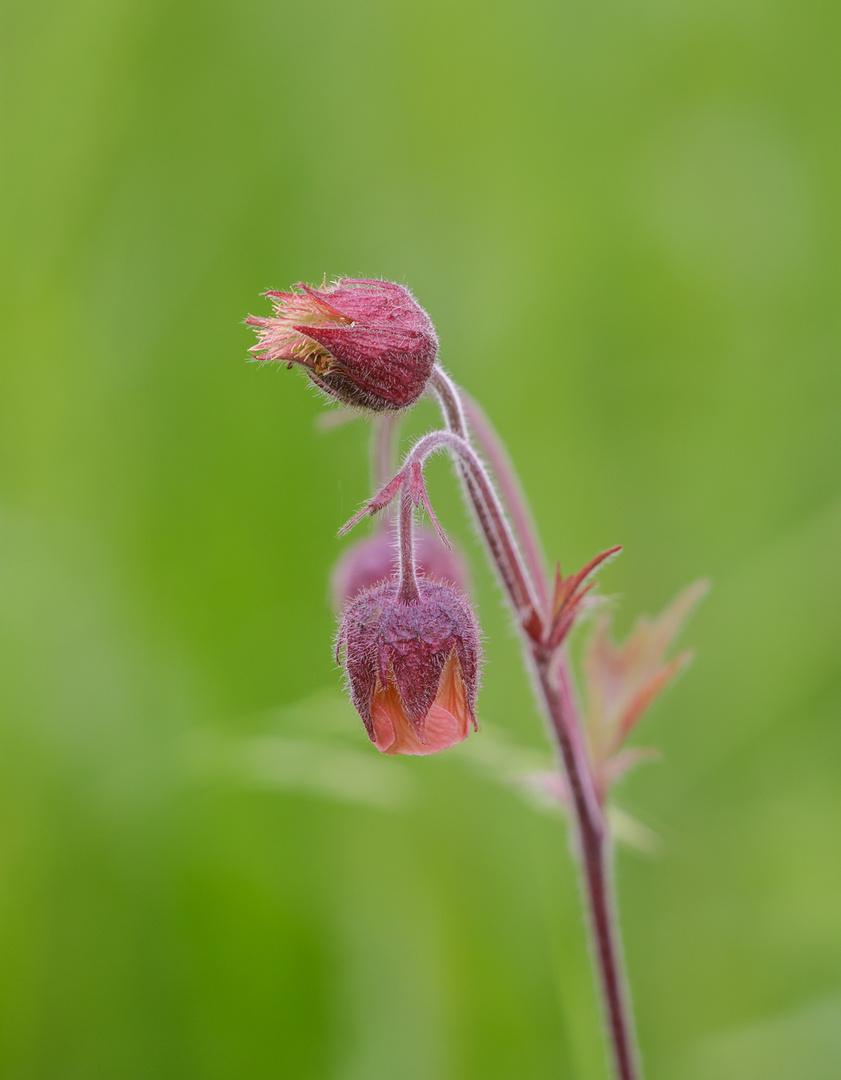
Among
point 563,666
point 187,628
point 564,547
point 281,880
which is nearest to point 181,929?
point 281,880

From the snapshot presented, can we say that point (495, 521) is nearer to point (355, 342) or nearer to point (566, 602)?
point (566, 602)

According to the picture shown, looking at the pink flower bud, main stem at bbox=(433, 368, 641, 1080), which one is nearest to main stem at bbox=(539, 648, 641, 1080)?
main stem at bbox=(433, 368, 641, 1080)

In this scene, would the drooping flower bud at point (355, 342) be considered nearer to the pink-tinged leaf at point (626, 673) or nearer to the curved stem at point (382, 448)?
the curved stem at point (382, 448)

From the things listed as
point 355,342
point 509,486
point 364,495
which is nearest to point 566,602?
point 509,486

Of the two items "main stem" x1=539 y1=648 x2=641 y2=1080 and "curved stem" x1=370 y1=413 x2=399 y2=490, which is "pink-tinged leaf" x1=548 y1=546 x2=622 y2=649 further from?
"curved stem" x1=370 y1=413 x2=399 y2=490

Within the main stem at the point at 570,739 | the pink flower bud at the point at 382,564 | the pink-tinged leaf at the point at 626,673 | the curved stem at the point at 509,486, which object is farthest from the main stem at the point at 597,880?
the pink flower bud at the point at 382,564

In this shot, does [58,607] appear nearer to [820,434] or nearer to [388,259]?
[388,259]
